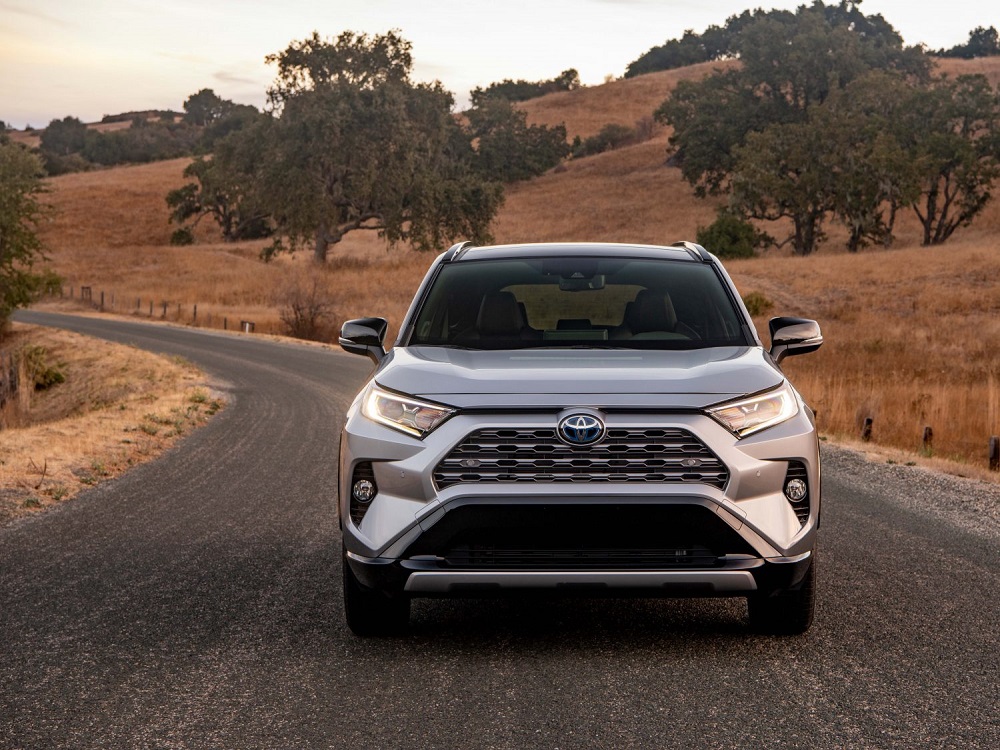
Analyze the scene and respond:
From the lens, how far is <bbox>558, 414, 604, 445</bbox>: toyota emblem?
4809 mm

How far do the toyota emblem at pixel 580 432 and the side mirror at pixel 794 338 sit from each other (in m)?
1.51

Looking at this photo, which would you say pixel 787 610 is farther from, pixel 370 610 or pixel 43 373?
pixel 43 373

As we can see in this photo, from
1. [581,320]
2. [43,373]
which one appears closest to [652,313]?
[581,320]

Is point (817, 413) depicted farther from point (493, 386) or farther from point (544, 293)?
point (544, 293)

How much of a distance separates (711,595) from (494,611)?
4.84ft

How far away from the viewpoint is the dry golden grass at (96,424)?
429 inches

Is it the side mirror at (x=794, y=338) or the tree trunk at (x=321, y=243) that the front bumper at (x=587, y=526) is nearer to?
the side mirror at (x=794, y=338)

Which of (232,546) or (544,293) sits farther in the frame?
(544,293)

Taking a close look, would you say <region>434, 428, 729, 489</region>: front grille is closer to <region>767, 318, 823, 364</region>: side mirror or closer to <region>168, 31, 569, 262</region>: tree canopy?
<region>767, 318, 823, 364</region>: side mirror

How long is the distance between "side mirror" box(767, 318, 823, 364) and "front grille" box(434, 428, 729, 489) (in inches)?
51.4

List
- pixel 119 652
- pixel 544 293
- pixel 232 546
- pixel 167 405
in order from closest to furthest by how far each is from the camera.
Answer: pixel 119 652
pixel 232 546
pixel 167 405
pixel 544 293

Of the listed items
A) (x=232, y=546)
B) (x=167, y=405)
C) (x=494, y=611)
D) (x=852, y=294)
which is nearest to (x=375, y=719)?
(x=494, y=611)

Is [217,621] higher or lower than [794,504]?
lower

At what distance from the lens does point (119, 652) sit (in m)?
5.28
